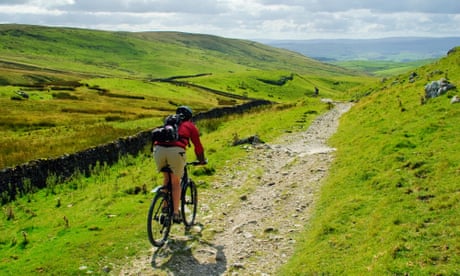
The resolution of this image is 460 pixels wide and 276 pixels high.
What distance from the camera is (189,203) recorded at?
1311 centimetres

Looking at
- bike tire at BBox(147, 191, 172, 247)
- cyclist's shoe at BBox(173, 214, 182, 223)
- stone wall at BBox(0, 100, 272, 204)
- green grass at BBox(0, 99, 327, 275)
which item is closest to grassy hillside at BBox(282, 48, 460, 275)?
cyclist's shoe at BBox(173, 214, 182, 223)

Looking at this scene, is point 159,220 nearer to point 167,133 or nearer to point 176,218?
point 176,218

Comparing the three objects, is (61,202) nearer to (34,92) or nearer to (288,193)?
(288,193)

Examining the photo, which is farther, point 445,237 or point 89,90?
point 89,90

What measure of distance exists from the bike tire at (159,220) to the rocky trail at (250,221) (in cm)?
29

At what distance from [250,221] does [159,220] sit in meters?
3.37

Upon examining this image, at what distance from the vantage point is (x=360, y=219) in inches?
467

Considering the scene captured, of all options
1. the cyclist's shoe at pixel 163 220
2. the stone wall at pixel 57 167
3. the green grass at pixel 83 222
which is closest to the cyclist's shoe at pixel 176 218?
the cyclist's shoe at pixel 163 220

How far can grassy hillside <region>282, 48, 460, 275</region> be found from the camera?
9078mm

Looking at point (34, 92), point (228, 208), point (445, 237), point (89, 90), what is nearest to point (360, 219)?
point (445, 237)

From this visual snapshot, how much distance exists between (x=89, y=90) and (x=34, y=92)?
15.3 m

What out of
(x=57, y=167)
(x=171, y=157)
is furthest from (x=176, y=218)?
(x=57, y=167)

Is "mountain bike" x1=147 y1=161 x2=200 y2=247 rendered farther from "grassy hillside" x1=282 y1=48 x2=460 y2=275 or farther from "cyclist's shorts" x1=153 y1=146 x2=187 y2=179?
"grassy hillside" x1=282 y1=48 x2=460 y2=275

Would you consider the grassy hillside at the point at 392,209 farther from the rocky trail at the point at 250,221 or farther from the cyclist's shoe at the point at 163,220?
the cyclist's shoe at the point at 163,220
